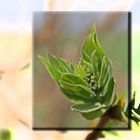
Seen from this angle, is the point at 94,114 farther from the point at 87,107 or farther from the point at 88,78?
the point at 88,78

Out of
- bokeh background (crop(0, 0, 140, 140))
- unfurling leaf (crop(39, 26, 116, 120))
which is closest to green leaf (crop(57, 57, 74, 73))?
unfurling leaf (crop(39, 26, 116, 120))

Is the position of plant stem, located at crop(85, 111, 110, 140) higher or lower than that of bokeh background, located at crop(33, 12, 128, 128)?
lower

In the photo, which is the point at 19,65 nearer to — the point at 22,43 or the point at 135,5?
the point at 22,43

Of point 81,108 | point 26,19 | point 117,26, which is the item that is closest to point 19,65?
point 26,19

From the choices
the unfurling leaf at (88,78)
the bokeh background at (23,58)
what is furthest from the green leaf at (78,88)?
the bokeh background at (23,58)

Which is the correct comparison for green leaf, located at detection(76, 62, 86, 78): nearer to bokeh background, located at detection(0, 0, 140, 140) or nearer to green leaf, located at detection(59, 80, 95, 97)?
green leaf, located at detection(59, 80, 95, 97)

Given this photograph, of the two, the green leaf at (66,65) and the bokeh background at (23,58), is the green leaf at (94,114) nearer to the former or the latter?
the bokeh background at (23,58)

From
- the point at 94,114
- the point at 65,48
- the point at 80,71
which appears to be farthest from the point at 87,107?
the point at 65,48
